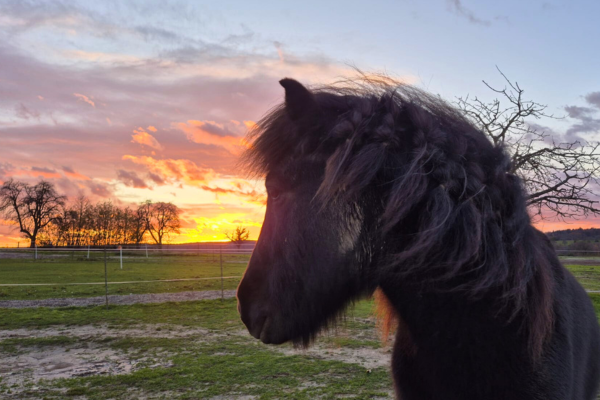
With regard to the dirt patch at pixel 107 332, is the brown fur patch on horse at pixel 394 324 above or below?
above

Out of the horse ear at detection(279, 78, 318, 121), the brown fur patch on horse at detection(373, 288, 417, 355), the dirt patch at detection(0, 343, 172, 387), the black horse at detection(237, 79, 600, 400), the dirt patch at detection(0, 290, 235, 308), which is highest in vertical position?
the horse ear at detection(279, 78, 318, 121)

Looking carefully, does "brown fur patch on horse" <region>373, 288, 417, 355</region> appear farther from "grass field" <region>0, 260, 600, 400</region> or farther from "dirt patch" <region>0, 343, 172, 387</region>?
"dirt patch" <region>0, 343, 172, 387</region>

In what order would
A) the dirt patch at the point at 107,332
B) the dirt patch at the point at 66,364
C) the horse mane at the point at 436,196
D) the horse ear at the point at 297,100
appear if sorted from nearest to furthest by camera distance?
the horse mane at the point at 436,196 < the horse ear at the point at 297,100 < the dirt patch at the point at 66,364 < the dirt patch at the point at 107,332

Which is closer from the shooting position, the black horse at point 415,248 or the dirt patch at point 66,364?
the black horse at point 415,248

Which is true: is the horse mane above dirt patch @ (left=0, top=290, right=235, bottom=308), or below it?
above

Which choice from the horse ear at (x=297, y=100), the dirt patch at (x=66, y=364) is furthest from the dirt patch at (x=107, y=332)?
the horse ear at (x=297, y=100)

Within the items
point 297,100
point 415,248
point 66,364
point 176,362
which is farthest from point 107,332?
point 415,248

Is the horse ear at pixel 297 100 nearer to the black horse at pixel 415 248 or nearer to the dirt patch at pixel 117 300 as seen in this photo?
the black horse at pixel 415 248

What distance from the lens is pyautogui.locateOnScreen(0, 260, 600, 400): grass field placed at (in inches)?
201

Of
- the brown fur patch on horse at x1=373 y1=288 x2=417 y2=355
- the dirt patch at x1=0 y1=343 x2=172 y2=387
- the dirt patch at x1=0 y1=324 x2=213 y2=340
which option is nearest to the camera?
the brown fur patch on horse at x1=373 y1=288 x2=417 y2=355

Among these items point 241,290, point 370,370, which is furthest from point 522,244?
point 370,370

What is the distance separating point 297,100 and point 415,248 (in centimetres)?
69

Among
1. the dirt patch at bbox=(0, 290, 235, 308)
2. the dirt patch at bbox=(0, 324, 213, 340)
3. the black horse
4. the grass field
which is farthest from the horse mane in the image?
the dirt patch at bbox=(0, 290, 235, 308)

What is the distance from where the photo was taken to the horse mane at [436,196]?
1.39 metres
